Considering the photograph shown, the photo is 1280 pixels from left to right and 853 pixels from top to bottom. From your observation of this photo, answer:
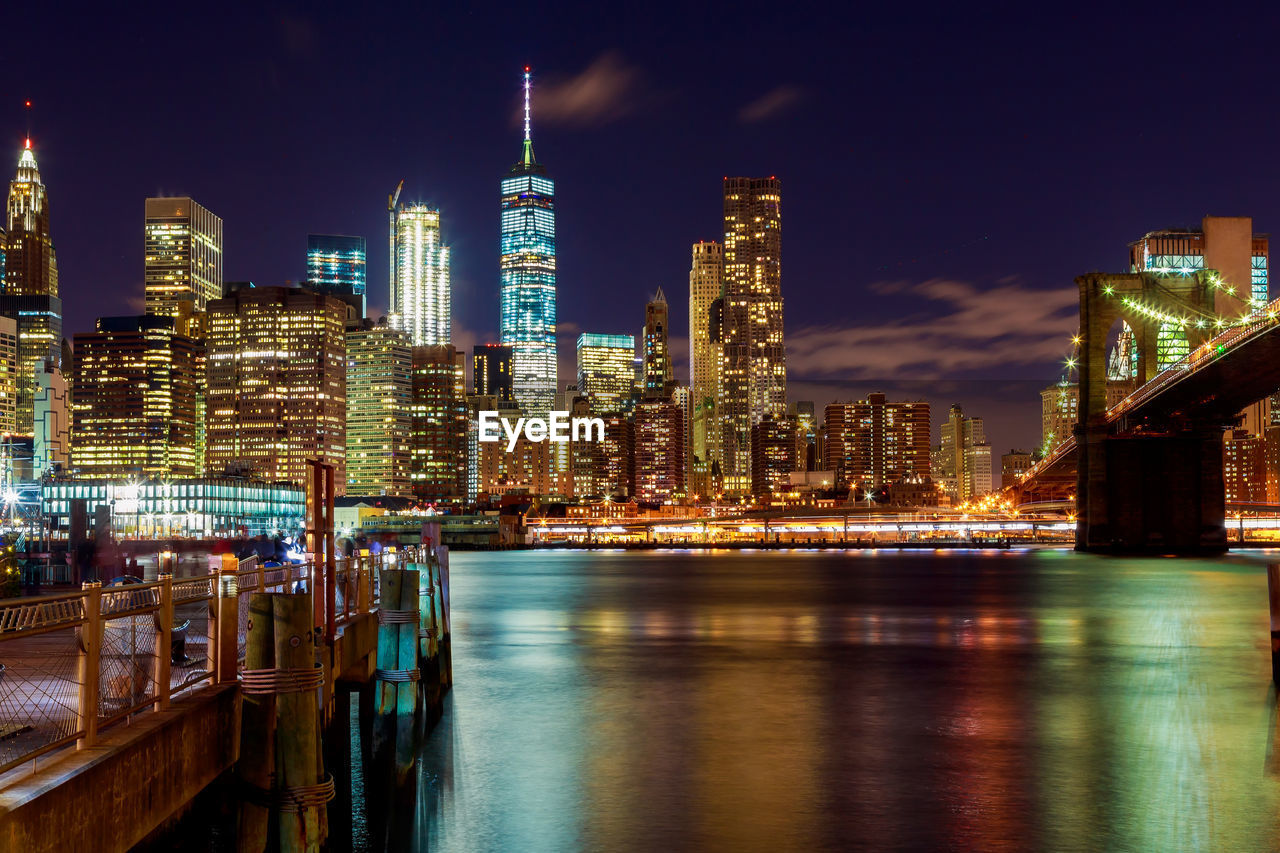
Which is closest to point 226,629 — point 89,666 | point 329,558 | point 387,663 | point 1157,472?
point 89,666

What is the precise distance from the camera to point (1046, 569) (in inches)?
3890

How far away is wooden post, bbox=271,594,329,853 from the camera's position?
1078 cm

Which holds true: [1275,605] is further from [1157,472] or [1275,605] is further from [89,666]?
[1157,472]

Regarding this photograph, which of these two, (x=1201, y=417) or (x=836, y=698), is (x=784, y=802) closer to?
(x=836, y=698)

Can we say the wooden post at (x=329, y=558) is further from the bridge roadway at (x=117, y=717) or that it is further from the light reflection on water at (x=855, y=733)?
the light reflection on water at (x=855, y=733)

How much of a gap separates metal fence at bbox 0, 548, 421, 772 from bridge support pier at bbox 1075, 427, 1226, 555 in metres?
97.5

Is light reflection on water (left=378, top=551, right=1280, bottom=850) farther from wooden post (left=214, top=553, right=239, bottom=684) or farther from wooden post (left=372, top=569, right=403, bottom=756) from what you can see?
wooden post (left=214, top=553, right=239, bottom=684)

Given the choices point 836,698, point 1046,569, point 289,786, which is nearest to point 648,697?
point 836,698

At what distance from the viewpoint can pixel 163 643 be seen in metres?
9.82

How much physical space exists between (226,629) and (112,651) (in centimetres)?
97

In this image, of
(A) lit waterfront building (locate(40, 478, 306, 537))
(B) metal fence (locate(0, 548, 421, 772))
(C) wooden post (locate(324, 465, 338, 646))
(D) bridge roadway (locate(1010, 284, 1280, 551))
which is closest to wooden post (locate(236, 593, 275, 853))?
(B) metal fence (locate(0, 548, 421, 772))

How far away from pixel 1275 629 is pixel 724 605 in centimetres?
3667

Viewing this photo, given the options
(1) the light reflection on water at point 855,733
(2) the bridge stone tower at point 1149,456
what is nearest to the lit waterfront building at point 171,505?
(2) the bridge stone tower at point 1149,456

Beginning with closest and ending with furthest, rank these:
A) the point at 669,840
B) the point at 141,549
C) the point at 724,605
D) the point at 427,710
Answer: the point at 669,840, the point at 427,710, the point at 724,605, the point at 141,549
